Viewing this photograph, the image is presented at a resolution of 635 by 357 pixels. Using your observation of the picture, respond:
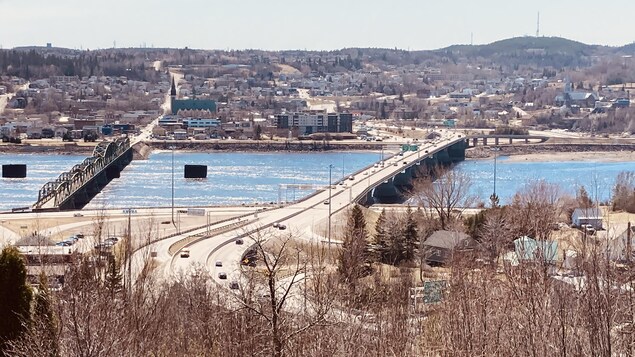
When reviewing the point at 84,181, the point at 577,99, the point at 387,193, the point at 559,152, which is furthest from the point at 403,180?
the point at 577,99

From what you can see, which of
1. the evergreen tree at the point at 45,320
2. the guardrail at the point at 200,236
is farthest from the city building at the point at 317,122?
the evergreen tree at the point at 45,320

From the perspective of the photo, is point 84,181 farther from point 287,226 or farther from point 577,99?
point 577,99

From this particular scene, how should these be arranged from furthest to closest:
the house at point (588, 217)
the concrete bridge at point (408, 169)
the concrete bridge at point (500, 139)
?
the concrete bridge at point (500, 139) → the concrete bridge at point (408, 169) → the house at point (588, 217)

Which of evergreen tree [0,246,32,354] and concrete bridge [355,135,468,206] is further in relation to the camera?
concrete bridge [355,135,468,206]

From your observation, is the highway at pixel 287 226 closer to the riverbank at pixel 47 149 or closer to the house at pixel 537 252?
the house at pixel 537 252

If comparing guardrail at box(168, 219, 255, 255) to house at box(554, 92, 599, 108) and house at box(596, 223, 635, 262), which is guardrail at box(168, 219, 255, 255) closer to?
house at box(596, 223, 635, 262)

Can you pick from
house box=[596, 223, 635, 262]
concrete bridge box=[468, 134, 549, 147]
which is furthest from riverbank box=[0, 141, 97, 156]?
house box=[596, 223, 635, 262]
